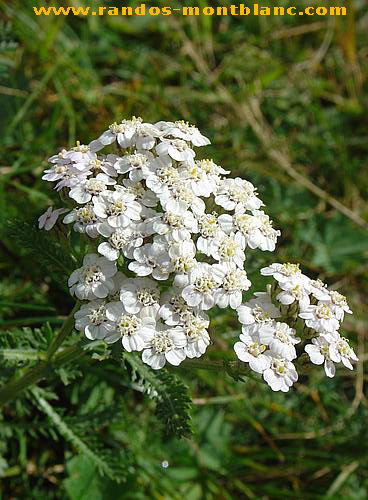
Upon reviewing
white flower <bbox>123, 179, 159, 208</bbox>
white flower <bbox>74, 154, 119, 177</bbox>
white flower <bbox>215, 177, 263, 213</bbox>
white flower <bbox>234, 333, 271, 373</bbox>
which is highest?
white flower <bbox>74, 154, 119, 177</bbox>

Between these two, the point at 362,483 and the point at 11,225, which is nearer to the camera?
the point at 11,225

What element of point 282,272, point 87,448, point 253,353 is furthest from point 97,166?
point 87,448

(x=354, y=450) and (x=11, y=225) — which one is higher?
(x=11, y=225)

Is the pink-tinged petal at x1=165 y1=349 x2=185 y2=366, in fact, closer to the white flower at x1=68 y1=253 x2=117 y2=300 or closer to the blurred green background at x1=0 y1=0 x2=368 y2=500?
the white flower at x1=68 y1=253 x2=117 y2=300

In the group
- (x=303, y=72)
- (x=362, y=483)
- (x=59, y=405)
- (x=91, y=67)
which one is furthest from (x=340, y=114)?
(x=59, y=405)

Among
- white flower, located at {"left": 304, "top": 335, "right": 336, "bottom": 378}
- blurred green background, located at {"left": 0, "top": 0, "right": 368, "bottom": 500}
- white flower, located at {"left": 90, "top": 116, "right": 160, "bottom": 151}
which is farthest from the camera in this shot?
blurred green background, located at {"left": 0, "top": 0, "right": 368, "bottom": 500}

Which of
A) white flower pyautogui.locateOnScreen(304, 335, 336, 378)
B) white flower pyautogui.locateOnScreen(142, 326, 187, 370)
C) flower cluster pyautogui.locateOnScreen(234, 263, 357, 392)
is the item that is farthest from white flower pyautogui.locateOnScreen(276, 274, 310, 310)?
white flower pyautogui.locateOnScreen(142, 326, 187, 370)

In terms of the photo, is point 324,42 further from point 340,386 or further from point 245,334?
point 245,334
